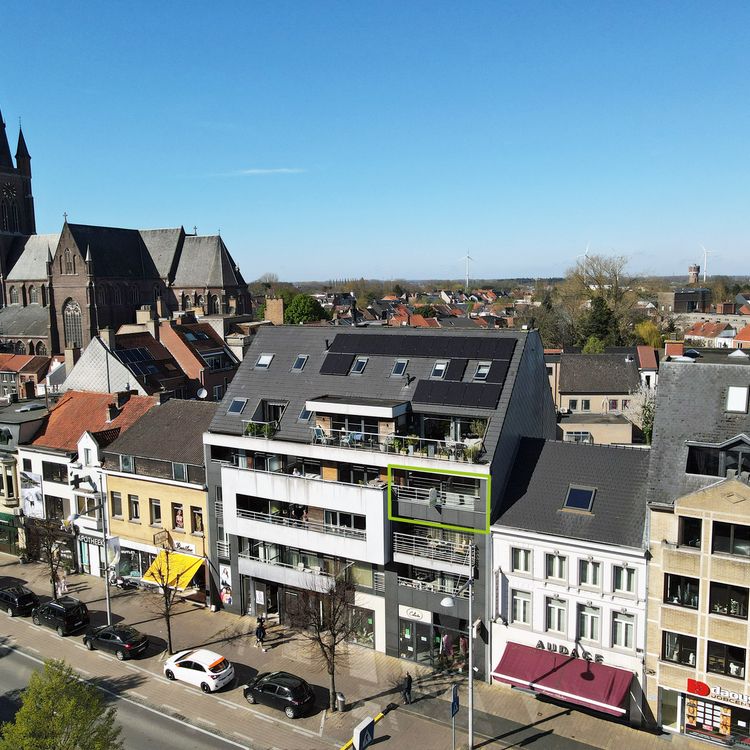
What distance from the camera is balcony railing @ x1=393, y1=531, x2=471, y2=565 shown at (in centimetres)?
2969

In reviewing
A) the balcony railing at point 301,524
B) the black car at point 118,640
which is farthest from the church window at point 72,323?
the balcony railing at point 301,524

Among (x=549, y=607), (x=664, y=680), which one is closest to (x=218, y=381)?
(x=549, y=607)

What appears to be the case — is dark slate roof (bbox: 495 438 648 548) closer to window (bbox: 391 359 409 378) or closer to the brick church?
window (bbox: 391 359 409 378)

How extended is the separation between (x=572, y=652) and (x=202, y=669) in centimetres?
1516

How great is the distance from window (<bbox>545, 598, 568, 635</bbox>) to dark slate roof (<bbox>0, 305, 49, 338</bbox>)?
303ft

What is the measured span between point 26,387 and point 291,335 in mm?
29308

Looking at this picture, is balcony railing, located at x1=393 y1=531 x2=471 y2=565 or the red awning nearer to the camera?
the red awning

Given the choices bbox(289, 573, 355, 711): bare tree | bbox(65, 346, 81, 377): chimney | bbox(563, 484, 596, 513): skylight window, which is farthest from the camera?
bbox(65, 346, 81, 377): chimney

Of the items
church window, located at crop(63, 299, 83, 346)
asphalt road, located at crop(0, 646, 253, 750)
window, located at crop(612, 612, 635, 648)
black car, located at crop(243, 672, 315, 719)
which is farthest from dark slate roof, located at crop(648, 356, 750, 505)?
church window, located at crop(63, 299, 83, 346)

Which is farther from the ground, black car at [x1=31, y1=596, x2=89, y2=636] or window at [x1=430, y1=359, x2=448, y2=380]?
window at [x1=430, y1=359, x2=448, y2=380]

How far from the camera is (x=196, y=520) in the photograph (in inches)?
1481

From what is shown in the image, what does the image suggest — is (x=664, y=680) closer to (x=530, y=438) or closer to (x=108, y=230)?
(x=530, y=438)

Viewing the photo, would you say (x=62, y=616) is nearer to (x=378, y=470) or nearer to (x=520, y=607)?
(x=378, y=470)

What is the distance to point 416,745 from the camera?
25844 mm
